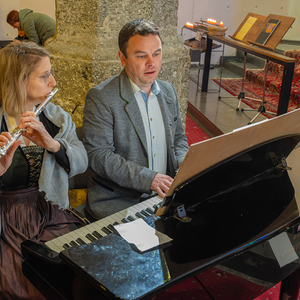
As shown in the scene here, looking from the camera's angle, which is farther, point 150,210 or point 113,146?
point 113,146

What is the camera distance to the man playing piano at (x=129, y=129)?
193cm

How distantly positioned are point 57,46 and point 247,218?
1.84m

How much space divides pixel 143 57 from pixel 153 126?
410 mm

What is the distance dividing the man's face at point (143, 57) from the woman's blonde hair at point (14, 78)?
1.71ft

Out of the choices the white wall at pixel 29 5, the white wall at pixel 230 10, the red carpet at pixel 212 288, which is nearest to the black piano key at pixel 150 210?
the red carpet at pixel 212 288

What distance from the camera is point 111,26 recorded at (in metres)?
2.45

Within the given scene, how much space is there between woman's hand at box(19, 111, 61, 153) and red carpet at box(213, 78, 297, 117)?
4420 millimetres

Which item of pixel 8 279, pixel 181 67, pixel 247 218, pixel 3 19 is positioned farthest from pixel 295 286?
pixel 3 19

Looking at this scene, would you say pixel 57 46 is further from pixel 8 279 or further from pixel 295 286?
pixel 295 286

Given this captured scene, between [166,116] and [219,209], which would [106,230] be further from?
[166,116]

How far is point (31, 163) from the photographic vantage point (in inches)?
71.9

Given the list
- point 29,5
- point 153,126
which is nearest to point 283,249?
point 153,126

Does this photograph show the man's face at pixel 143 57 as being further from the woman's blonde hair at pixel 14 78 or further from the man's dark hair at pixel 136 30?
the woman's blonde hair at pixel 14 78

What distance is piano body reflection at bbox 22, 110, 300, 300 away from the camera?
1.09 metres
